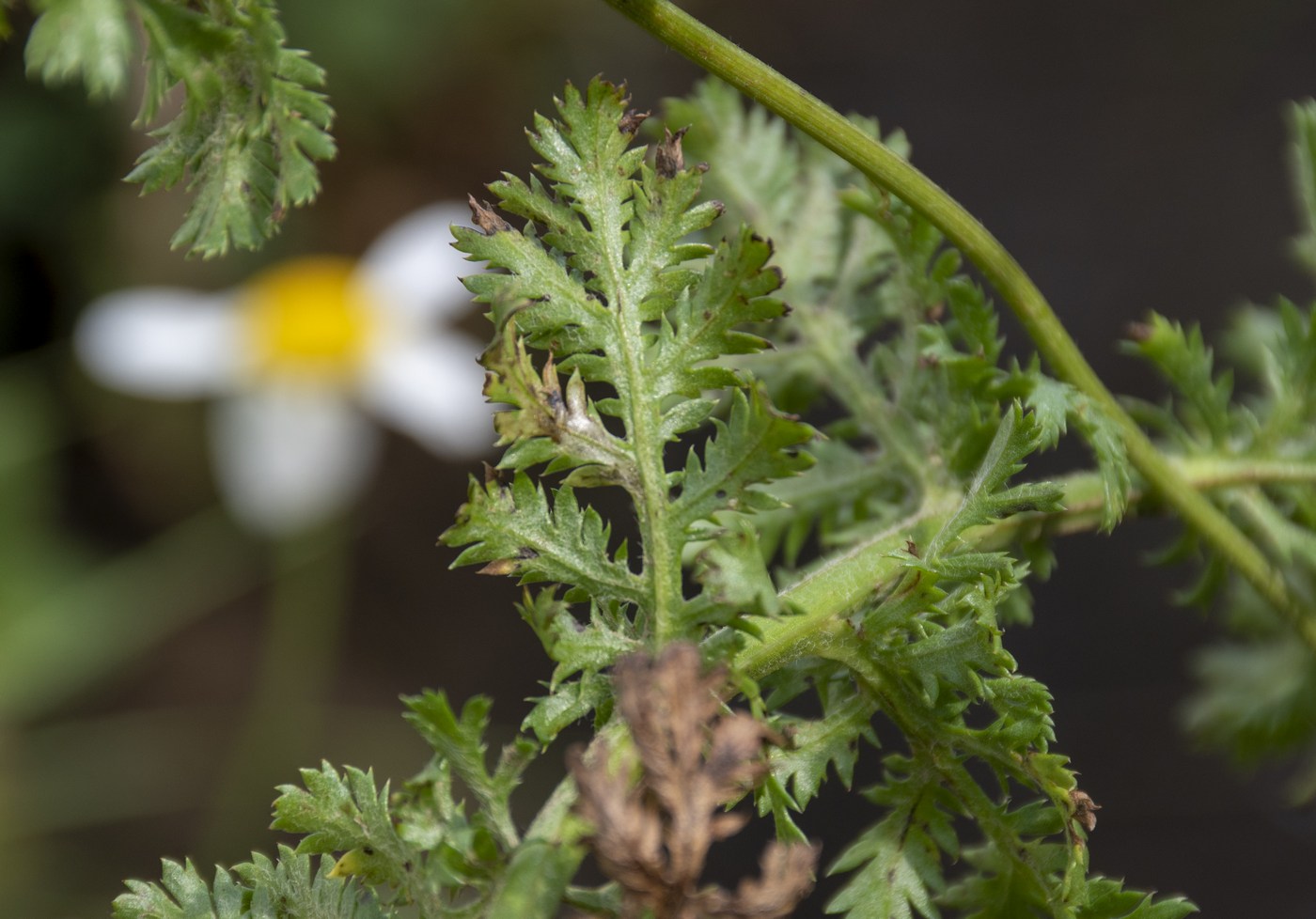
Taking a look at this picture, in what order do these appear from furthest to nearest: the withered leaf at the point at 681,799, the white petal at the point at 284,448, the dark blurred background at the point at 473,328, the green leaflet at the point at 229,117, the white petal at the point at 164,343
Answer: the dark blurred background at the point at 473,328 < the white petal at the point at 284,448 < the white petal at the point at 164,343 < the green leaflet at the point at 229,117 < the withered leaf at the point at 681,799

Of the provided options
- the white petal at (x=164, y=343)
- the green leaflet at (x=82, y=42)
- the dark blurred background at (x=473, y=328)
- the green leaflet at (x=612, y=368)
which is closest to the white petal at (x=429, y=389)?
the white petal at (x=164, y=343)

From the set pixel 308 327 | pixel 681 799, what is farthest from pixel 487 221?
pixel 308 327

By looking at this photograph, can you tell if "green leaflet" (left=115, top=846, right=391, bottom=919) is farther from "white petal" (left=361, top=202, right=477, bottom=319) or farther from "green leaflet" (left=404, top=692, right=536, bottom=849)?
"white petal" (left=361, top=202, right=477, bottom=319)

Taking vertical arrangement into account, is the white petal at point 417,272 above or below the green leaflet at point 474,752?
above

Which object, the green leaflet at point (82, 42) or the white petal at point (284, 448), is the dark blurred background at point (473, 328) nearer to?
the white petal at point (284, 448)

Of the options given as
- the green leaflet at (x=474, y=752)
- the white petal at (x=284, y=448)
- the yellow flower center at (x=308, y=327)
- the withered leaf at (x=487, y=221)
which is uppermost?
the yellow flower center at (x=308, y=327)

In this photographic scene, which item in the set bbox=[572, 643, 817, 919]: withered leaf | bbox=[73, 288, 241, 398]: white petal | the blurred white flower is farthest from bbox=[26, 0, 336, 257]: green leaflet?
bbox=[73, 288, 241, 398]: white petal

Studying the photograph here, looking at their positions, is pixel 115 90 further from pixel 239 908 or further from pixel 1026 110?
pixel 1026 110
